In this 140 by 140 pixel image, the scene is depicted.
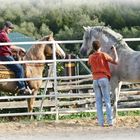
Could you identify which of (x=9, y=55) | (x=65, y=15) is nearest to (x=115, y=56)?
(x=9, y=55)

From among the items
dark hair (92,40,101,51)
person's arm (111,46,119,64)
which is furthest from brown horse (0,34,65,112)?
dark hair (92,40,101,51)

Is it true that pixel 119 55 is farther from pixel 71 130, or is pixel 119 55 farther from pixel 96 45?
pixel 71 130

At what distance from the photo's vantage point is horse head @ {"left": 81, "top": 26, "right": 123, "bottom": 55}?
10.9m

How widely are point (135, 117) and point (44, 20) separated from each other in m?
25.9

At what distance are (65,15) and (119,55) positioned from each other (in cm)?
2698

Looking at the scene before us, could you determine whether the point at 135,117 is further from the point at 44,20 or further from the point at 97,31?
the point at 44,20

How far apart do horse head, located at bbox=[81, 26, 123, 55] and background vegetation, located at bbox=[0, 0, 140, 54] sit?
21893mm

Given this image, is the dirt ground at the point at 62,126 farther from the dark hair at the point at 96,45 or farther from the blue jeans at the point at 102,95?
the dark hair at the point at 96,45

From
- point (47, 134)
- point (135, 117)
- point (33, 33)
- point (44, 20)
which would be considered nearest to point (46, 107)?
point (135, 117)

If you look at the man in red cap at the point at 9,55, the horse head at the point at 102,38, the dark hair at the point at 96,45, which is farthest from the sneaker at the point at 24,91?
the dark hair at the point at 96,45

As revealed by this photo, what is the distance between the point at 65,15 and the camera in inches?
1478

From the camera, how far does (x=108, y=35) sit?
36.0 ft

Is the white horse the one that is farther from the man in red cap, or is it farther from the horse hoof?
the horse hoof

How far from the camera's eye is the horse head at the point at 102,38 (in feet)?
35.8
